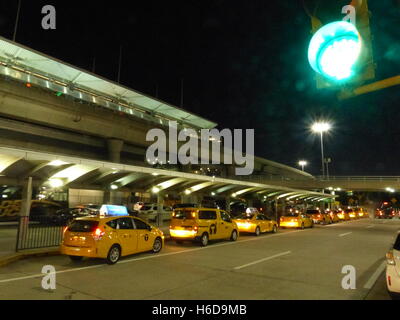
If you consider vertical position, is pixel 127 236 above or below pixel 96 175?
below

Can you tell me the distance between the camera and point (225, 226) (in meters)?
15.9

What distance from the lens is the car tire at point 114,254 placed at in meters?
9.57

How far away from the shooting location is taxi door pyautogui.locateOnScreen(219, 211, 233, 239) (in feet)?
51.3

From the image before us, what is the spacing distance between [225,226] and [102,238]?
7.83 m

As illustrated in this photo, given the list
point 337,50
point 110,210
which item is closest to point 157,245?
point 110,210

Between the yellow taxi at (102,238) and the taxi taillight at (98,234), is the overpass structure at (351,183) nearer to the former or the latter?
the yellow taxi at (102,238)

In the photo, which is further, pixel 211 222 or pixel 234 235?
pixel 234 235

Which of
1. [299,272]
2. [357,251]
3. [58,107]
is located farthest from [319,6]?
[58,107]

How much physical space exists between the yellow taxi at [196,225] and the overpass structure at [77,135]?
4.30 meters

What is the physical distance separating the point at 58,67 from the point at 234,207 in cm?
3425

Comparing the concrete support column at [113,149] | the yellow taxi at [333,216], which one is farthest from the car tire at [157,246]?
the yellow taxi at [333,216]

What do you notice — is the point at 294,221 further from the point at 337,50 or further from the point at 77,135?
the point at 77,135

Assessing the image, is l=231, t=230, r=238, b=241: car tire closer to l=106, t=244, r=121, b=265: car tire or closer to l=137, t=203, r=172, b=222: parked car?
l=106, t=244, r=121, b=265: car tire
